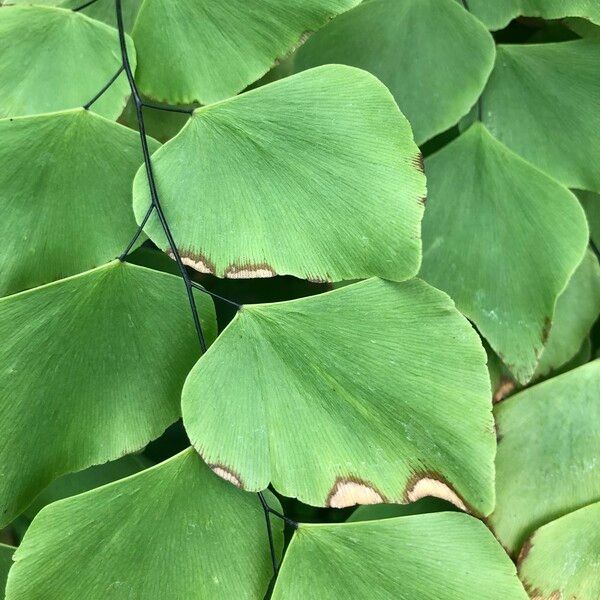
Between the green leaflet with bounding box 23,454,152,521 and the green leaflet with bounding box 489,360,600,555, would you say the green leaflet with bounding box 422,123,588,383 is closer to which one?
the green leaflet with bounding box 489,360,600,555

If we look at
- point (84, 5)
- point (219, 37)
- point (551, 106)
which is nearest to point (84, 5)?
point (84, 5)

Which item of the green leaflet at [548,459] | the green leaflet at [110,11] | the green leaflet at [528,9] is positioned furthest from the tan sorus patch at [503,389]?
the green leaflet at [110,11]

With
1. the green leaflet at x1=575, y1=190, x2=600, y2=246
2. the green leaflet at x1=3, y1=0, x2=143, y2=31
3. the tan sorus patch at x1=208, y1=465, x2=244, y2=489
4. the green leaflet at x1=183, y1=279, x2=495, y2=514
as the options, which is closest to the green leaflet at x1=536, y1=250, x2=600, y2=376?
the green leaflet at x1=575, y1=190, x2=600, y2=246

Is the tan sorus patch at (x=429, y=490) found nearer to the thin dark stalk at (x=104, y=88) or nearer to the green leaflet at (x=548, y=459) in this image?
the green leaflet at (x=548, y=459)

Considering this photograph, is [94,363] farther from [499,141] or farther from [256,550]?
[499,141]

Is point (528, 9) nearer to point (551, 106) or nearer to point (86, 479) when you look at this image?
point (551, 106)

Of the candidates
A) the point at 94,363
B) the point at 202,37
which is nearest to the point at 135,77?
the point at 202,37
